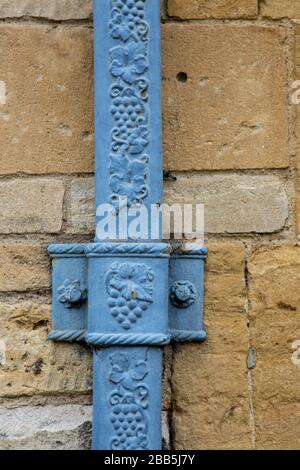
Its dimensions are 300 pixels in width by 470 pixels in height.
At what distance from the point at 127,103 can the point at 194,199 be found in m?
0.29

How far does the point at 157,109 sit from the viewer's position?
4.87 ft

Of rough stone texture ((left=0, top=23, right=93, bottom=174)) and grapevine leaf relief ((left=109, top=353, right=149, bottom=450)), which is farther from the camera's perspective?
rough stone texture ((left=0, top=23, right=93, bottom=174))

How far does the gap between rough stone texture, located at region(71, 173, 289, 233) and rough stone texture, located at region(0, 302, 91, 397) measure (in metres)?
0.24

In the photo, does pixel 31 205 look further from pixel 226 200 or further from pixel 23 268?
pixel 226 200

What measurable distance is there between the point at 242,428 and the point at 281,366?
0.17m

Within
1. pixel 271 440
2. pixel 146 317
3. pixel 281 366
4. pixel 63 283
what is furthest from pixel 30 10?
pixel 271 440

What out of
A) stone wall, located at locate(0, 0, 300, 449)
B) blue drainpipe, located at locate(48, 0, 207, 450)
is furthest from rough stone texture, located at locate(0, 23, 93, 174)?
blue drainpipe, located at locate(48, 0, 207, 450)

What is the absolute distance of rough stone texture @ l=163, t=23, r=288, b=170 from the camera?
63.2 inches

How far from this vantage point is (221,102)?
1.61m

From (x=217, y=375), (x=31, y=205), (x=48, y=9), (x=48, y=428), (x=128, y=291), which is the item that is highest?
(x=48, y=9)

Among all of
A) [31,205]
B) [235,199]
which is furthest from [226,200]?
[31,205]

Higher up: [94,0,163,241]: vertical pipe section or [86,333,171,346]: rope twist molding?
[94,0,163,241]: vertical pipe section

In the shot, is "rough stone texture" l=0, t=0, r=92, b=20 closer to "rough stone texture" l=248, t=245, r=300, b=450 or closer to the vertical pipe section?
the vertical pipe section

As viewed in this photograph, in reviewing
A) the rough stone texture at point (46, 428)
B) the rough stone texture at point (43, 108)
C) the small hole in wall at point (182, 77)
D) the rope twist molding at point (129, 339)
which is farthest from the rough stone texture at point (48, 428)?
the small hole in wall at point (182, 77)
